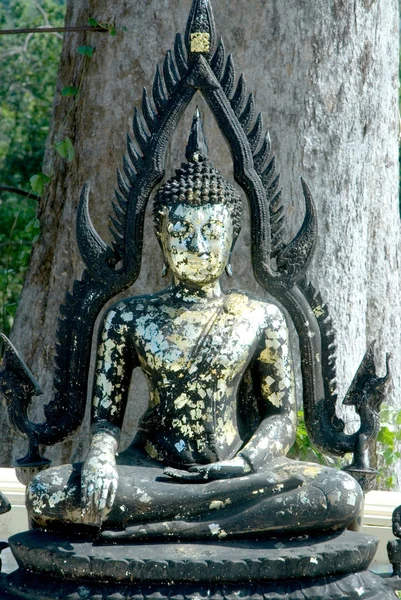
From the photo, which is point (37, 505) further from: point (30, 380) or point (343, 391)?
point (343, 391)

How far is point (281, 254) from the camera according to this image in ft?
13.5

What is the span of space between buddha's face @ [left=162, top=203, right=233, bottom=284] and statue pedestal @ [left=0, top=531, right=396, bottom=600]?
1.05 m

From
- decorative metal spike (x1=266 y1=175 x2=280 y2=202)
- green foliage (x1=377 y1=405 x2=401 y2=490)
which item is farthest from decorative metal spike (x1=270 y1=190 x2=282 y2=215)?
green foliage (x1=377 y1=405 x2=401 y2=490)

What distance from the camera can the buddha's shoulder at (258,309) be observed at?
13.1 ft

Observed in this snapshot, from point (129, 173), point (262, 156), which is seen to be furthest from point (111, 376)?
point (262, 156)

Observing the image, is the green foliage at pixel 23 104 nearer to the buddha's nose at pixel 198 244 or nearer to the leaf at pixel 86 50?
the leaf at pixel 86 50

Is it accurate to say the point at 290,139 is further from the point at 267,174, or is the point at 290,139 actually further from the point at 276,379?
the point at 276,379

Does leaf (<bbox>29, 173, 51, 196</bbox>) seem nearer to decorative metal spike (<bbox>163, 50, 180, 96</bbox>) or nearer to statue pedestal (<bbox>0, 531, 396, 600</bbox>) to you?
decorative metal spike (<bbox>163, 50, 180, 96</bbox>)

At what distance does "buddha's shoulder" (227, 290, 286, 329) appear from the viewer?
3.98 metres

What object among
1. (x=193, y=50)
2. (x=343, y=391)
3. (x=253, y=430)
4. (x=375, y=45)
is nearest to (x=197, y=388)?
(x=253, y=430)

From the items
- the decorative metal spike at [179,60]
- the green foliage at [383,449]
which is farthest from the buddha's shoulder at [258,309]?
the green foliage at [383,449]

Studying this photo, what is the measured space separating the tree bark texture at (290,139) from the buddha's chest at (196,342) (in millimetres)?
1517

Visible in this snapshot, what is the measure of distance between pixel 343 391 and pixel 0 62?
8929mm

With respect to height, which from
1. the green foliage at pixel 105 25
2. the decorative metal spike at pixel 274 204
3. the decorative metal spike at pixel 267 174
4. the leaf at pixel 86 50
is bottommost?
the decorative metal spike at pixel 274 204
